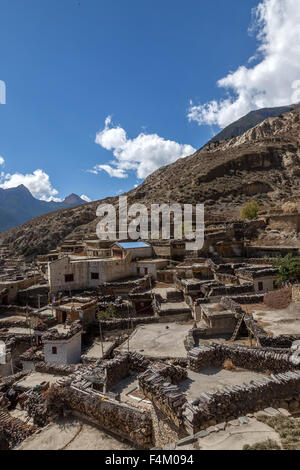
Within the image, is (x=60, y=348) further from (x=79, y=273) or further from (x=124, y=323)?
(x=79, y=273)

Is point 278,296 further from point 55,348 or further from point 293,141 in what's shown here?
point 293,141

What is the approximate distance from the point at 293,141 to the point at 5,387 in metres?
A: 79.6

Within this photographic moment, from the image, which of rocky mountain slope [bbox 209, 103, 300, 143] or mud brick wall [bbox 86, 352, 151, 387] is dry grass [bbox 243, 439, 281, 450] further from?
rocky mountain slope [bbox 209, 103, 300, 143]

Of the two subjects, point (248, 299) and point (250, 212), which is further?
point (250, 212)

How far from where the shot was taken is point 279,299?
38.9 feet

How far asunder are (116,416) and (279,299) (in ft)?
29.6

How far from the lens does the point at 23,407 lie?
870cm

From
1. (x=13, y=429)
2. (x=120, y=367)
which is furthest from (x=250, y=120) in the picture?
(x=13, y=429)

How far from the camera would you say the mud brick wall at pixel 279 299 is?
11.5 m

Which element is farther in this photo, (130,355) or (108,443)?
(130,355)

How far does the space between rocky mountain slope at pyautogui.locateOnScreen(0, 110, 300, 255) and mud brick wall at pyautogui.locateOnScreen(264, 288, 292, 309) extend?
1350 inches

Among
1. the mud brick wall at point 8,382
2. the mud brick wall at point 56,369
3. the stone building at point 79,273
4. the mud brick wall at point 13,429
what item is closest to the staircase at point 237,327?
the mud brick wall at point 56,369

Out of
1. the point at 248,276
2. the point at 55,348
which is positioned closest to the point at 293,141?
the point at 248,276

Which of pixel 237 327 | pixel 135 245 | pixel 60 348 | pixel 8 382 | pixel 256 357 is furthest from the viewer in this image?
pixel 135 245
